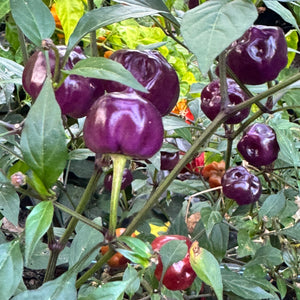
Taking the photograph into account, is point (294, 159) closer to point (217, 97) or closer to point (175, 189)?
point (217, 97)

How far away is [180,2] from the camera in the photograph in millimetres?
1433

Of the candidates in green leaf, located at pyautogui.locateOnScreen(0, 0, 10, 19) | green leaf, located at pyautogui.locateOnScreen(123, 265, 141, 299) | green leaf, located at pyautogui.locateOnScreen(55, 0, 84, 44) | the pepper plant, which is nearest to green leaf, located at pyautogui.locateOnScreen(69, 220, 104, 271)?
the pepper plant

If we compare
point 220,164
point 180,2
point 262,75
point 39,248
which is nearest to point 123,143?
point 262,75

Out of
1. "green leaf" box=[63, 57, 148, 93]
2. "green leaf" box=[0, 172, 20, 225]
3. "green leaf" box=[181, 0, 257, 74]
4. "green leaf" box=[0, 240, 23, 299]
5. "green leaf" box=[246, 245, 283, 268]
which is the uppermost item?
"green leaf" box=[181, 0, 257, 74]

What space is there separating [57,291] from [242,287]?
268mm

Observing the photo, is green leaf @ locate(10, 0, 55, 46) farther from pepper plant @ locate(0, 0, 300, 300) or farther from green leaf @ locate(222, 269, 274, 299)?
green leaf @ locate(222, 269, 274, 299)

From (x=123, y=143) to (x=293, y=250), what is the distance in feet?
1.60

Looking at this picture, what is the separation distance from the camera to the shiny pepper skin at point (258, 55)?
0.49 metres

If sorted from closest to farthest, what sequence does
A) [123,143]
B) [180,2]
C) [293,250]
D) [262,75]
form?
[123,143], [262,75], [293,250], [180,2]

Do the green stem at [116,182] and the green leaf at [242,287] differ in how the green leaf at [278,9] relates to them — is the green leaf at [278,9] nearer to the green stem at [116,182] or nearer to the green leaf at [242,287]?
the green stem at [116,182]

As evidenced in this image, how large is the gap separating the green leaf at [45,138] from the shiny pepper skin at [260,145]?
A: 1.11 ft

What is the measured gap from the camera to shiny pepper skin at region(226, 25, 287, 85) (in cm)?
49

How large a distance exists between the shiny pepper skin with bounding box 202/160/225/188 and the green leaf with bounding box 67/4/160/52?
60 cm

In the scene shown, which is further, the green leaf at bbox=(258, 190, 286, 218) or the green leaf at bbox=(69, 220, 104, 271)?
the green leaf at bbox=(258, 190, 286, 218)
